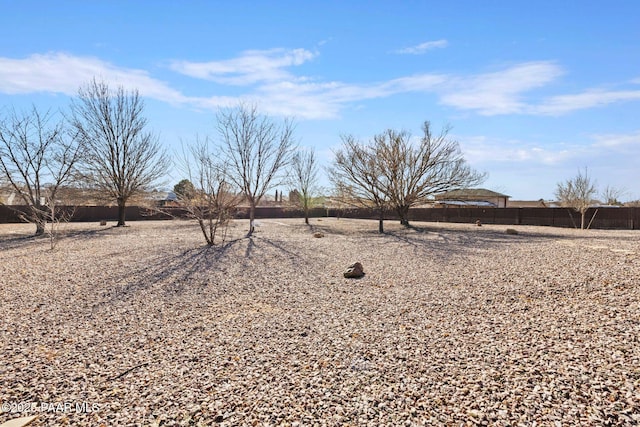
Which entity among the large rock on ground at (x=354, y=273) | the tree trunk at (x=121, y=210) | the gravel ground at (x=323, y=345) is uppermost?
the tree trunk at (x=121, y=210)

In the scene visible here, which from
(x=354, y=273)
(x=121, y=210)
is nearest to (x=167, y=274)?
(x=354, y=273)

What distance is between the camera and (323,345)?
12.6 feet

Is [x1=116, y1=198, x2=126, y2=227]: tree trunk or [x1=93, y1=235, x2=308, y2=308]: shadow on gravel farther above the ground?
[x1=116, y1=198, x2=126, y2=227]: tree trunk

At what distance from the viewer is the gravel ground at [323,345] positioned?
2.69 metres

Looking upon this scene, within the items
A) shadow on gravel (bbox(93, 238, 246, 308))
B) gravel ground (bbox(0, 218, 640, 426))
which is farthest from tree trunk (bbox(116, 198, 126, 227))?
gravel ground (bbox(0, 218, 640, 426))

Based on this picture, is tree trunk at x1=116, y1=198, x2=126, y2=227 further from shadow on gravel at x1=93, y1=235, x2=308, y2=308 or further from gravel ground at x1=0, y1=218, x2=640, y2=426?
gravel ground at x1=0, y1=218, x2=640, y2=426

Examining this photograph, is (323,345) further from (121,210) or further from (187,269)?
(121,210)

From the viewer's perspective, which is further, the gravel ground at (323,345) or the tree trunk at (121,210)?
the tree trunk at (121,210)

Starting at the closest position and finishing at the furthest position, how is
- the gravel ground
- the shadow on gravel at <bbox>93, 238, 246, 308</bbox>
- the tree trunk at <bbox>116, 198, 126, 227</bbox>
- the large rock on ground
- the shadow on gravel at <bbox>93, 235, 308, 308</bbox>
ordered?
the gravel ground < the shadow on gravel at <bbox>93, 238, 246, 308</bbox> < the shadow on gravel at <bbox>93, 235, 308, 308</bbox> < the large rock on ground < the tree trunk at <bbox>116, 198, 126, 227</bbox>

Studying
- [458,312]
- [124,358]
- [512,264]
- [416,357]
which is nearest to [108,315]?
[124,358]

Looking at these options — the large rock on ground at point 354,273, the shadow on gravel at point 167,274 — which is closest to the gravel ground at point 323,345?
the shadow on gravel at point 167,274

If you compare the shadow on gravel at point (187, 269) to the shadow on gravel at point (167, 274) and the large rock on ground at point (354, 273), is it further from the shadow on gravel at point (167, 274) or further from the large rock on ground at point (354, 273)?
the large rock on ground at point (354, 273)

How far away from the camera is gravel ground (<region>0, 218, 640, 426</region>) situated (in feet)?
8.82

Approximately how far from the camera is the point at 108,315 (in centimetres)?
485
